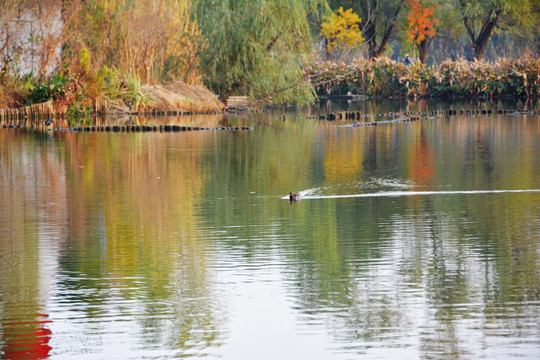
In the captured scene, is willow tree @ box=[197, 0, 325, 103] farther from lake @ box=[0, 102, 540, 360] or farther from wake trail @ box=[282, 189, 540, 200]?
wake trail @ box=[282, 189, 540, 200]

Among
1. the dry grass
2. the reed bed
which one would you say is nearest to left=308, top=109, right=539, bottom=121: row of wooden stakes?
the dry grass

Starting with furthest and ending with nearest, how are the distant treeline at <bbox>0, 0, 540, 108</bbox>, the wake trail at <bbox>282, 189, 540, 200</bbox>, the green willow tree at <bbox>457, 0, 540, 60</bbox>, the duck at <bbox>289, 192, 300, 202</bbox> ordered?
the green willow tree at <bbox>457, 0, 540, 60</bbox> → the distant treeline at <bbox>0, 0, 540, 108</bbox> → the wake trail at <bbox>282, 189, 540, 200</bbox> → the duck at <bbox>289, 192, 300, 202</bbox>

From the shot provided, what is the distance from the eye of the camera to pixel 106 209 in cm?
1209

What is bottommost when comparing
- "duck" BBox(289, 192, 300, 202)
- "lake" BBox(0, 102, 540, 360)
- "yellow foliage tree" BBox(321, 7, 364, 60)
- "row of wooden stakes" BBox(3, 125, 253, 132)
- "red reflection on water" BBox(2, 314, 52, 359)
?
"red reflection on water" BBox(2, 314, 52, 359)

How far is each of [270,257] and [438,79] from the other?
130 ft

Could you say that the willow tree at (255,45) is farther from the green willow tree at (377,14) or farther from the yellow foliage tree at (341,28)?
the green willow tree at (377,14)

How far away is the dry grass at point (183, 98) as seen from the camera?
34406mm

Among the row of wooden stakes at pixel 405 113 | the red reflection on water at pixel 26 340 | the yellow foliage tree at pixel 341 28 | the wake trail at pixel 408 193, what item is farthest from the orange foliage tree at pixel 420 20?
the red reflection on water at pixel 26 340

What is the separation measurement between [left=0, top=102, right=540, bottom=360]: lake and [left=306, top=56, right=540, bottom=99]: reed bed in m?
27.7

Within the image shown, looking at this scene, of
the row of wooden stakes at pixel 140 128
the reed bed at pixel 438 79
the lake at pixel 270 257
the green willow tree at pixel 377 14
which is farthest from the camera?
Result: the green willow tree at pixel 377 14

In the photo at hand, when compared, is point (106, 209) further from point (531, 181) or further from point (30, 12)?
point (30, 12)

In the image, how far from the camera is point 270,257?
8891mm

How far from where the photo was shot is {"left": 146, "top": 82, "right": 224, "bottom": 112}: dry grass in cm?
3441

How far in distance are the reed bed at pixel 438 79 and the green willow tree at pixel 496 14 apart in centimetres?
1246
